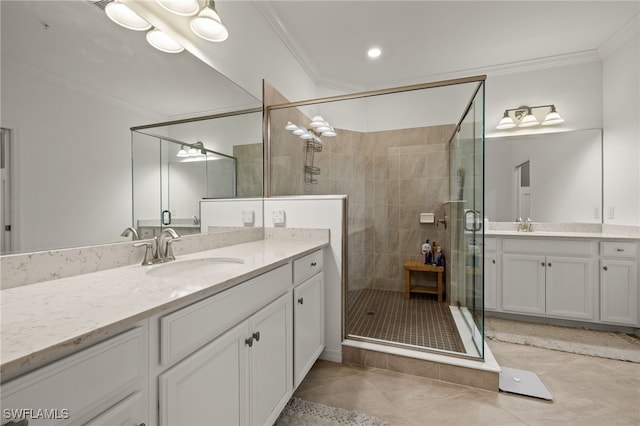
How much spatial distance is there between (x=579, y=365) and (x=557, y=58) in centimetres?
301

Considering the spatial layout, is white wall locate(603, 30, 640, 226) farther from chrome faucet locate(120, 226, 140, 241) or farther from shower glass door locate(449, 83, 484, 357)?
chrome faucet locate(120, 226, 140, 241)

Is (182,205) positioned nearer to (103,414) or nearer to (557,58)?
(103,414)

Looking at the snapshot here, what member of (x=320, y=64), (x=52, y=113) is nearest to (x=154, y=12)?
(x=52, y=113)

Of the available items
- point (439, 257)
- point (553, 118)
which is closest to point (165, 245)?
point (439, 257)

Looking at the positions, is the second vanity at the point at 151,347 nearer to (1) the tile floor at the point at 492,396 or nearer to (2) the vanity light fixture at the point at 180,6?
(1) the tile floor at the point at 492,396

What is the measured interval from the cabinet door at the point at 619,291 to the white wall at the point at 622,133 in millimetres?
437

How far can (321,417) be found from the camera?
150 centimetres

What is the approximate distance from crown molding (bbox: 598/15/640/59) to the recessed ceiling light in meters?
2.19

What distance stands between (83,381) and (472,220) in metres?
2.16

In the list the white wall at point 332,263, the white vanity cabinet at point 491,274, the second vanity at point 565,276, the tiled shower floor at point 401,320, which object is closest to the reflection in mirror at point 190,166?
the white wall at point 332,263

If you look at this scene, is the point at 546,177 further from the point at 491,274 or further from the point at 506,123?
the point at 491,274

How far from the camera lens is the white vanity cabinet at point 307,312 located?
158cm

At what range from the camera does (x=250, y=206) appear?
2.18 meters

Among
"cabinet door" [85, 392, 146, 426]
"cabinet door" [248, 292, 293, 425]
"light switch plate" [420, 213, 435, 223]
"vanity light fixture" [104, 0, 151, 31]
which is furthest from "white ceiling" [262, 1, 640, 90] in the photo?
"cabinet door" [85, 392, 146, 426]
